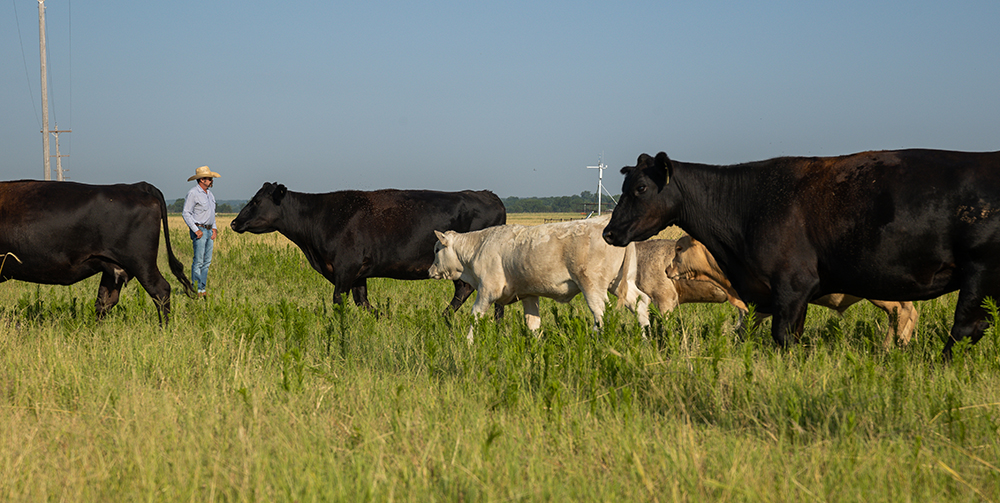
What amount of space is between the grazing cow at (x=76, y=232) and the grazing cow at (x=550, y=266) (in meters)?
3.34

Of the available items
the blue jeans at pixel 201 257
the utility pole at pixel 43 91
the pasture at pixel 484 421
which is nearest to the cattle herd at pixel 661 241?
the pasture at pixel 484 421

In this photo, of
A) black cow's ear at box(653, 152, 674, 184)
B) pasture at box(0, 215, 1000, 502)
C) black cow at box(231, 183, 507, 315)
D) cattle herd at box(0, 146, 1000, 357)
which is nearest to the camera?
pasture at box(0, 215, 1000, 502)

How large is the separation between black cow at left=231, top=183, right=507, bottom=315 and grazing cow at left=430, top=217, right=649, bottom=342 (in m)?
2.55

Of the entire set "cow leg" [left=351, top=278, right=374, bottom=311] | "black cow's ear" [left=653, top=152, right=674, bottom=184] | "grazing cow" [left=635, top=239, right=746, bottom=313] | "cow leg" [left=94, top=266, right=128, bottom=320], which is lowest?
"cow leg" [left=351, top=278, right=374, bottom=311]

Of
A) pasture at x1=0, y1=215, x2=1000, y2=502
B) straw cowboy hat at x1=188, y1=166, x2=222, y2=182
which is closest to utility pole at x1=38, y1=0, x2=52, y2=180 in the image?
straw cowboy hat at x1=188, y1=166, x2=222, y2=182

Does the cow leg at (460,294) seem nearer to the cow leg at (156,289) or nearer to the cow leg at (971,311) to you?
the cow leg at (156,289)

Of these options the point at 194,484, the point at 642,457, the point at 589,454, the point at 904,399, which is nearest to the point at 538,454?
the point at 589,454

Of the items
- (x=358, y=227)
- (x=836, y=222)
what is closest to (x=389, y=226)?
(x=358, y=227)

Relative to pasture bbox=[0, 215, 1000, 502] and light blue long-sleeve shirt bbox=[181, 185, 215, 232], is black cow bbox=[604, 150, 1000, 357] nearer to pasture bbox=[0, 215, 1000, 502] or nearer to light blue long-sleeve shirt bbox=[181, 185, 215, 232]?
pasture bbox=[0, 215, 1000, 502]

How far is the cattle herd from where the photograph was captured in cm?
521

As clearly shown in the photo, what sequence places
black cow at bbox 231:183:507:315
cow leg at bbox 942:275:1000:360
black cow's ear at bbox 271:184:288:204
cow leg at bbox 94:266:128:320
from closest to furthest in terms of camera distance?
cow leg at bbox 942:275:1000:360 → cow leg at bbox 94:266:128:320 → black cow at bbox 231:183:507:315 → black cow's ear at bbox 271:184:288:204

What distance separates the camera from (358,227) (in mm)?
10234

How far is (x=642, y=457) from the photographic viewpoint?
3.51 m

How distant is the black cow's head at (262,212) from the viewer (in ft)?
34.4
